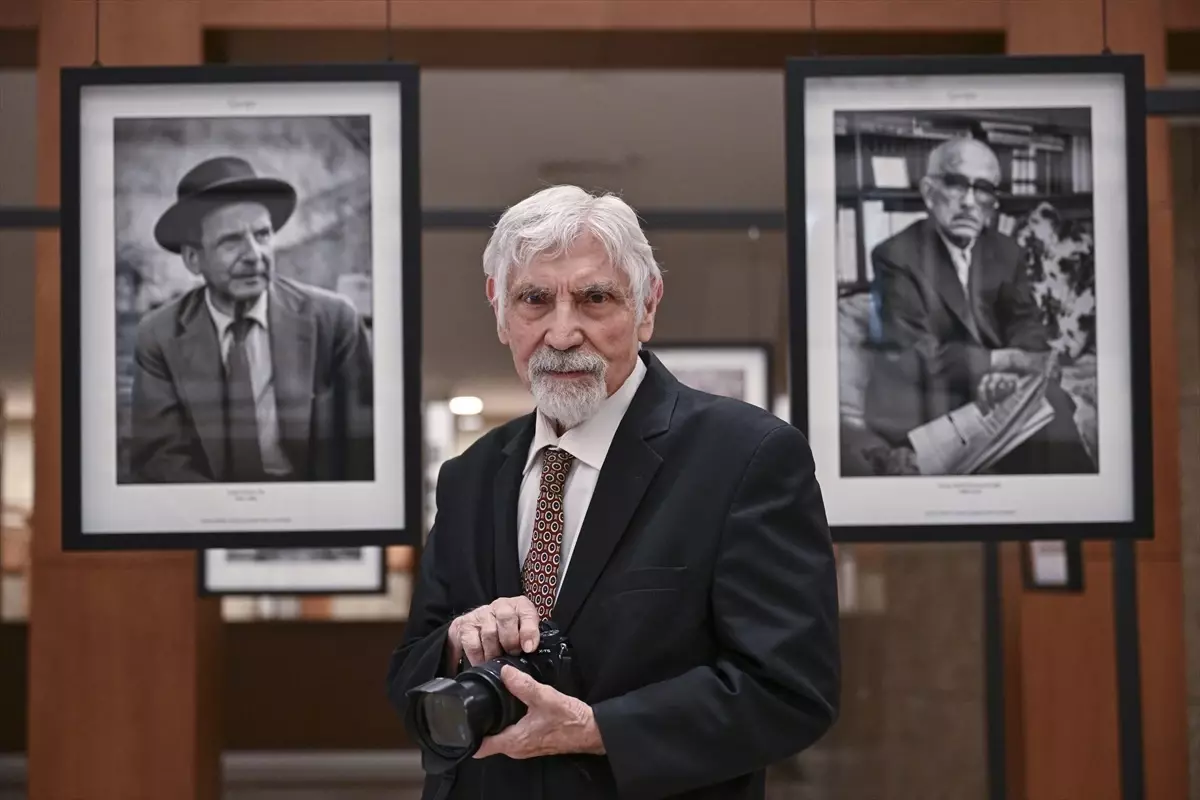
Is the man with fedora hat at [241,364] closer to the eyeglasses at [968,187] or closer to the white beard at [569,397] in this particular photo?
the white beard at [569,397]

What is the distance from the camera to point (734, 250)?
4918 mm

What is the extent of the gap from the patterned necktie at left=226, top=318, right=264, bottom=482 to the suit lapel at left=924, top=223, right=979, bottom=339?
1645 mm

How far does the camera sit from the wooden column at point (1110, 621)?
336 centimetres

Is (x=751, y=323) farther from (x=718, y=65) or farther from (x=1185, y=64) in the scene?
(x=1185, y=64)

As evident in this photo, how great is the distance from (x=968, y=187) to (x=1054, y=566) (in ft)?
3.67

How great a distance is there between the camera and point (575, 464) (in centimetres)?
191

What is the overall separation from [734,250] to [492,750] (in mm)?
3480

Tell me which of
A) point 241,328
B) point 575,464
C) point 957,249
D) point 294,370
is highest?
point 957,249

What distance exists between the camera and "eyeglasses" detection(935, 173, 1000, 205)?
299 centimetres

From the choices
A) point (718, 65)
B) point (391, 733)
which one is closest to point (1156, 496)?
point (718, 65)

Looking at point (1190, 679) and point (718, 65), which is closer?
point (1190, 679)

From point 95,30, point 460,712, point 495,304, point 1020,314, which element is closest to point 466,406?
point 95,30

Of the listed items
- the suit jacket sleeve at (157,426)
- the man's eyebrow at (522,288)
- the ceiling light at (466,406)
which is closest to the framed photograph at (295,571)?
the ceiling light at (466,406)

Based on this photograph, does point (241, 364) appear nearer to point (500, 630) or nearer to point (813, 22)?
point (500, 630)
